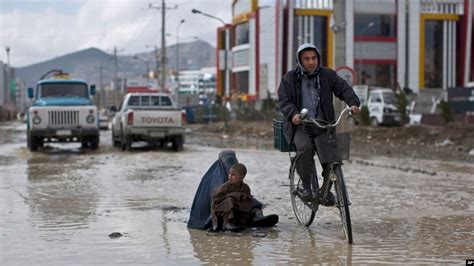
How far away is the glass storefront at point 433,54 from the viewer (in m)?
72.4

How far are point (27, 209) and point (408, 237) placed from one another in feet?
15.6

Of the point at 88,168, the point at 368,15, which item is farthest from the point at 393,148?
the point at 368,15

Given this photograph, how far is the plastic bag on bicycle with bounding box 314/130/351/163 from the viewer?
6.80 meters

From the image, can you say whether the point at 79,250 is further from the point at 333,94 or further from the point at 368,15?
the point at 368,15

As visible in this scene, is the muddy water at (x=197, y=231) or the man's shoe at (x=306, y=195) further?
the man's shoe at (x=306, y=195)

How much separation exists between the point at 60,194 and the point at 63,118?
11.0 metres

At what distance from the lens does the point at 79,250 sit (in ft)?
21.1

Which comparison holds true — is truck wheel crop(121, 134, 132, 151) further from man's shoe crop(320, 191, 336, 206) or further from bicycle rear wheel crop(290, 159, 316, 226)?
man's shoe crop(320, 191, 336, 206)

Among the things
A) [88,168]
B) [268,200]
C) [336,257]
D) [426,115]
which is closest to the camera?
[336,257]

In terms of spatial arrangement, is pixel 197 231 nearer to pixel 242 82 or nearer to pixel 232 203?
pixel 232 203

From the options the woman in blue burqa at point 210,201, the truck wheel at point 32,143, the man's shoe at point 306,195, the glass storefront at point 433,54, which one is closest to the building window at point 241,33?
the glass storefront at point 433,54

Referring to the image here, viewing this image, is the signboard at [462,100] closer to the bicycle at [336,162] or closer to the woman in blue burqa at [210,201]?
the woman in blue burqa at [210,201]

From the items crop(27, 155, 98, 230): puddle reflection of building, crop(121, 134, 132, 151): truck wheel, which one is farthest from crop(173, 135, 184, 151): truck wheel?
crop(27, 155, 98, 230): puddle reflection of building

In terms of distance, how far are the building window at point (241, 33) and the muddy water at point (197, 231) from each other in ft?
219
